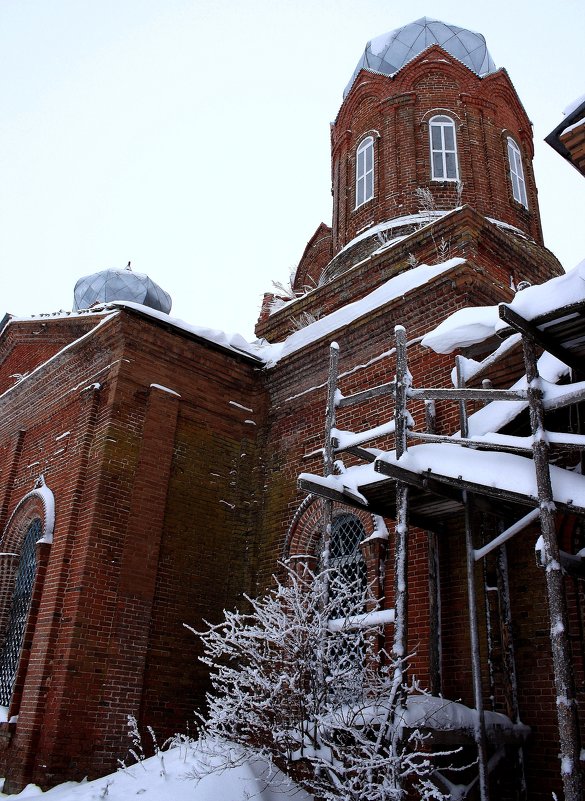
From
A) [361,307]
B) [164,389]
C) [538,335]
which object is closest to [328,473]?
[538,335]

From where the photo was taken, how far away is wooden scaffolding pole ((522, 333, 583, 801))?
426cm

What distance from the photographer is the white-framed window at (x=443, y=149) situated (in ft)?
44.9

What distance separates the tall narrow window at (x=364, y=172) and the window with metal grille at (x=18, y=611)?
29.1ft

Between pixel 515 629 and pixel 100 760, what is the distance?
4846 millimetres

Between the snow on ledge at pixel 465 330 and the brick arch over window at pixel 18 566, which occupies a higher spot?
the snow on ledge at pixel 465 330

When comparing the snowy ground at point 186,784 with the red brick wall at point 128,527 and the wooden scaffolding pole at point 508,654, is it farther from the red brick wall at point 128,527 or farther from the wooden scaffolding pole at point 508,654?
the wooden scaffolding pole at point 508,654

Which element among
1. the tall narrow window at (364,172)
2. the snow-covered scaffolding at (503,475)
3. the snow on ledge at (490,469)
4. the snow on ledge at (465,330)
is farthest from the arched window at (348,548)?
the tall narrow window at (364,172)

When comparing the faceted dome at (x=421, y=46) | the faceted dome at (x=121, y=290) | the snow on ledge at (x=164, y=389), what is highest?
the faceted dome at (x=421, y=46)

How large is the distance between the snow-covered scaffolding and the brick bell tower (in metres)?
5.64

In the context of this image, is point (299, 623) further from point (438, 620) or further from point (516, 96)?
point (516, 96)

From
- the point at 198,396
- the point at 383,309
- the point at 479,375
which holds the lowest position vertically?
the point at 479,375

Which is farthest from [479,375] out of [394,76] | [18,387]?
[394,76]

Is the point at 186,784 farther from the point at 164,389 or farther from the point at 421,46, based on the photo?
the point at 421,46

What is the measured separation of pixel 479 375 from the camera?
26.3ft
